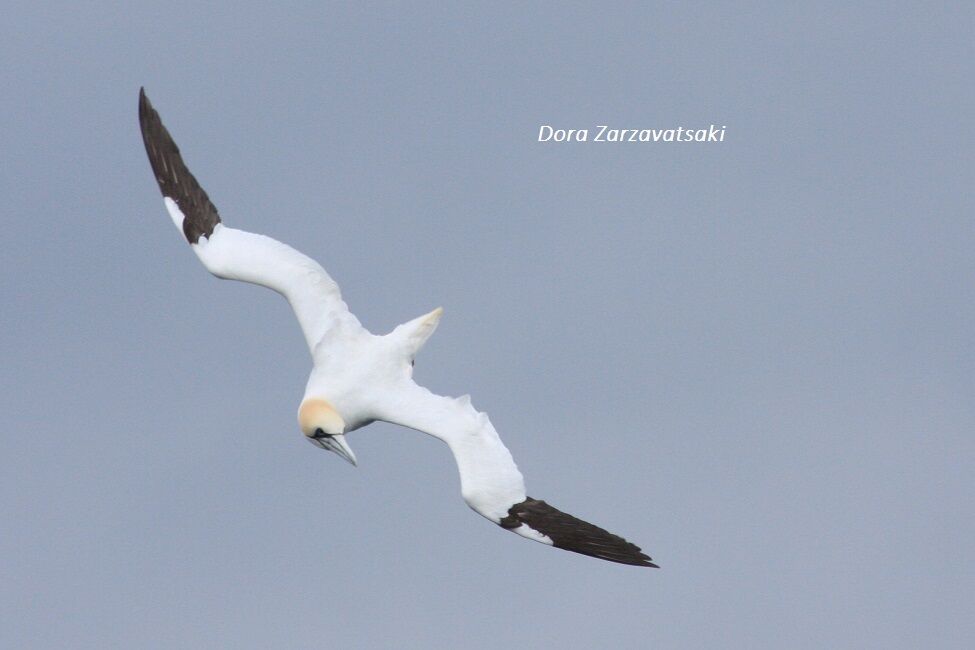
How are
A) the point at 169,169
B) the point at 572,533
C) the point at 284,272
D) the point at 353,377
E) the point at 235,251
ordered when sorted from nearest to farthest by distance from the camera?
1. the point at 572,533
2. the point at 353,377
3. the point at 284,272
4. the point at 235,251
5. the point at 169,169

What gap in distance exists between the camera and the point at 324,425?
1119 inches

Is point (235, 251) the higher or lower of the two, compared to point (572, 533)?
higher

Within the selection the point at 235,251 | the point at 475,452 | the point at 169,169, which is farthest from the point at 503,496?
the point at 169,169

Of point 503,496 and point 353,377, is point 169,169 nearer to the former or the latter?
point 353,377

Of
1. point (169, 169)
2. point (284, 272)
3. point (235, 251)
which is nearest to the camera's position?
point (284, 272)

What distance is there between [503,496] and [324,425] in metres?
3.07

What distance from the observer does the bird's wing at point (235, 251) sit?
29406mm

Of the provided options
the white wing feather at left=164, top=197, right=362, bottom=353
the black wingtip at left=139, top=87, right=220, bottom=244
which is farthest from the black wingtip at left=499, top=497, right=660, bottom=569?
the black wingtip at left=139, top=87, right=220, bottom=244

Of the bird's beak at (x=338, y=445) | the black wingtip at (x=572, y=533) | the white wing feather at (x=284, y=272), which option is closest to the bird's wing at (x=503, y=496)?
the black wingtip at (x=572, y=533)

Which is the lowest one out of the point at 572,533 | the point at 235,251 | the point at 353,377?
the point at 572,533

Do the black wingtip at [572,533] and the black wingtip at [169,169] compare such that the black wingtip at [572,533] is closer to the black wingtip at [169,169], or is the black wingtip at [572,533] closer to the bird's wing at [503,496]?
the bird's wing at [503,496]

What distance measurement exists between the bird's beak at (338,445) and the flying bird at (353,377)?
2 centimetres

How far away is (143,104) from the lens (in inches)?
1241

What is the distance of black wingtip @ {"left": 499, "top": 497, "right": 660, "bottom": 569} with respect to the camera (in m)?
26.9
